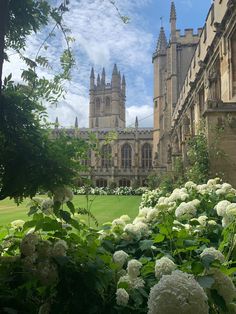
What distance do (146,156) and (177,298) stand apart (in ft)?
164

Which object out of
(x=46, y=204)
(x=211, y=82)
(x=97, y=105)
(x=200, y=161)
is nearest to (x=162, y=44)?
(x=211, y=82)

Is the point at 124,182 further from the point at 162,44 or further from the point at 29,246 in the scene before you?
the point at 29,246

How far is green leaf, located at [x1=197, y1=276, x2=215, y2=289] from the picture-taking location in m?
1.47

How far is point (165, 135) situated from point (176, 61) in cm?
656

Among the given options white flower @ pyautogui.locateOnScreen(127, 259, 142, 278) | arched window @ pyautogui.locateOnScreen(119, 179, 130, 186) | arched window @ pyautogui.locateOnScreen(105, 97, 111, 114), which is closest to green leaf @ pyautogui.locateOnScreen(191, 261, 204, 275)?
white flower @ pyautogui.locateOnScreen(127, 259, 142, 278)

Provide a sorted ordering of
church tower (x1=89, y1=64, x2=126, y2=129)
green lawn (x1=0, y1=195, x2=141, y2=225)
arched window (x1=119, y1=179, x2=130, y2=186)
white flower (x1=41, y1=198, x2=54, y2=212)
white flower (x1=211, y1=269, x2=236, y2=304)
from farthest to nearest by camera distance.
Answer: church tower (x1=89, y1=64, x2=126, y2=129) < arched window (x1=119, y1=179, x2=130, y2=186) < green lawn (x1=0, y1=195, x2=141, y2=225) < white flower (x1=41, y1=198, x2=54, y2=212) < white flower (x1=211, y1=269, x2=236, y2=304)

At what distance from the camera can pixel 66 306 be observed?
172 cm

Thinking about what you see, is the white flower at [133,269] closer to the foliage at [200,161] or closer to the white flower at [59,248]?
the white flower at [59,248]

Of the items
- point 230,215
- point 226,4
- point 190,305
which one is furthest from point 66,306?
point 226,4

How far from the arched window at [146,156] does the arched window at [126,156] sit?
6.13ft

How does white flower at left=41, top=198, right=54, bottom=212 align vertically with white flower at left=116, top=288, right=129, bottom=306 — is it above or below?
above

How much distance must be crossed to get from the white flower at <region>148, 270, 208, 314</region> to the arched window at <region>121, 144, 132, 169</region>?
49539 millimetres

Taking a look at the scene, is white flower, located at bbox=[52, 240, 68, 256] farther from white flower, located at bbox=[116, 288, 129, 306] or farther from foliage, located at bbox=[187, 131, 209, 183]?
foliage, located at bbox=[187, 131, 209, 183]

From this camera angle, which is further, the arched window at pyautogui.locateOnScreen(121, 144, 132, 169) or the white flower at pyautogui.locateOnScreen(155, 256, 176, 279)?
the arched window at pyautogui.locateOnScreen(121, 144, 132, 169)
